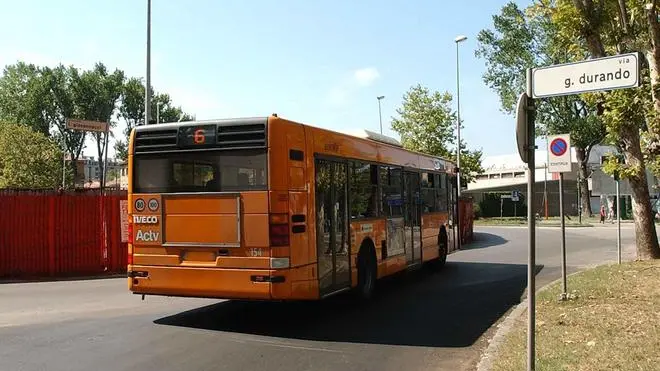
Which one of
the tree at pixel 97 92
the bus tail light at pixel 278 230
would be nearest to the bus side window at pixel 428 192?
the bus tail light at pixel 278 230

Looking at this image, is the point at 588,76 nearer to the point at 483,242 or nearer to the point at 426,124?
the point at 483,242

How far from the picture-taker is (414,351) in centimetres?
728

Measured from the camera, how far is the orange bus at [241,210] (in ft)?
26.7

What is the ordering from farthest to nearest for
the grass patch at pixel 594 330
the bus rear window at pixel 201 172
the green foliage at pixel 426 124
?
the green foliage at pixel 426 124
the bus rear window at pixel 201 172
the grass patch at pixel 594 330

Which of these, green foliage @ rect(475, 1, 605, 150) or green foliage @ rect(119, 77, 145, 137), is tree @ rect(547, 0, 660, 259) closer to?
green foliage @ rect(475, 1, 605, 150)

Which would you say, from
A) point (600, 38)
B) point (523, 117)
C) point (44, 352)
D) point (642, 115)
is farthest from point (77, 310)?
point (600, 38)

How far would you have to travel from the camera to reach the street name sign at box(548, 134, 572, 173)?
1031cm

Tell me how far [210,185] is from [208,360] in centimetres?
265

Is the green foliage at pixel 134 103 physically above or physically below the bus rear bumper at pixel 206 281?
above

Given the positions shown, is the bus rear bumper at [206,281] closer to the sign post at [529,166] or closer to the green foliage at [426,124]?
the sign post at [529,166]

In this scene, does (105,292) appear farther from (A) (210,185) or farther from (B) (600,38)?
(B) (600,38)

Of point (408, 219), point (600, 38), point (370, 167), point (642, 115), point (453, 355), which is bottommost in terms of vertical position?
point (453, 355)

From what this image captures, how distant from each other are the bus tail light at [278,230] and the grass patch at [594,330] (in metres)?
3.07

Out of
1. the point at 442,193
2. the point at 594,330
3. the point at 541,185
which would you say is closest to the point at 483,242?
the point at 442,193
